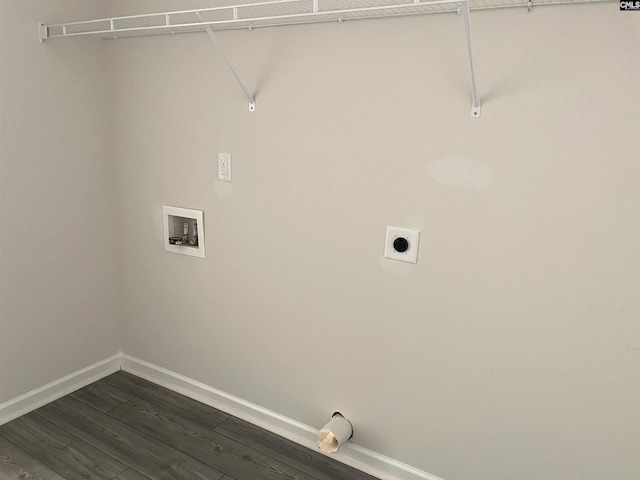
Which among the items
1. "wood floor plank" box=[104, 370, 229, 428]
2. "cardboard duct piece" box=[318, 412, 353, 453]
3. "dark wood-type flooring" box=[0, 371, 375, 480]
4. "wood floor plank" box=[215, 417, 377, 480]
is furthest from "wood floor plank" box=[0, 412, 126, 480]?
"cardboard duct piece" box=[318, 412, 353, 453]

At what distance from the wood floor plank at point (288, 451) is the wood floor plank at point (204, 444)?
1.3 inches

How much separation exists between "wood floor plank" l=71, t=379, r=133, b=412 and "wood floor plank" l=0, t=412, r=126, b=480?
215 mm

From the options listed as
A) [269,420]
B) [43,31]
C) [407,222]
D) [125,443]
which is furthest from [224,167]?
[125,443]

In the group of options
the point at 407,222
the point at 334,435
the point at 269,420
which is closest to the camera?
the point at 407,222

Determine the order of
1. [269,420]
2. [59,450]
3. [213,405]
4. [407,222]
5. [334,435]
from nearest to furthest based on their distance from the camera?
[407,222] < [334,435] < [59,450] < [269,420] < [213,405]

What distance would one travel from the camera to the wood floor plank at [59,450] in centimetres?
193

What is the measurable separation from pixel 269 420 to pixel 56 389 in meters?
1.11

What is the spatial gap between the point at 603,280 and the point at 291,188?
1136mm

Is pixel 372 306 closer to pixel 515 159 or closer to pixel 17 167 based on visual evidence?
pixel 515 159

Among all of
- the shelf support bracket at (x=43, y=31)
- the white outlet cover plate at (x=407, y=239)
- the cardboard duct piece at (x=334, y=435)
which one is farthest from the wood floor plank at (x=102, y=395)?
the shelf support bracket at (x=43, y=31)

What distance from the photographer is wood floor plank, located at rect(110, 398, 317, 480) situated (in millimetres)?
1966

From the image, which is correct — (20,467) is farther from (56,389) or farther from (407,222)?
(407,222)

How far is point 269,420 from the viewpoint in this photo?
2.24 meters

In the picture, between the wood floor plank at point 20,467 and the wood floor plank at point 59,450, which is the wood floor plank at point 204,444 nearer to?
the wood floor plank at point 59,450
